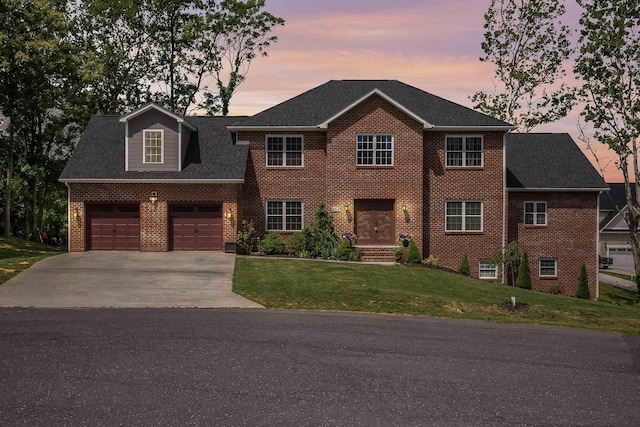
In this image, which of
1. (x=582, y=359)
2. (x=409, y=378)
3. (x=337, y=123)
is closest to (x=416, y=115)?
(x=337, y=123)

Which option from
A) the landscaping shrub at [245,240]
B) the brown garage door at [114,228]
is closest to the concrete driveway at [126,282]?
the landscaping shrub at [245,240]

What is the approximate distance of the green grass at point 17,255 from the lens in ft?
80.0

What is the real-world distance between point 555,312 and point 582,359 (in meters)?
9.18

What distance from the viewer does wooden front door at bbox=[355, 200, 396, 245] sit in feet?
107

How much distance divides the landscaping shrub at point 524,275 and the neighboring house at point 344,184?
48.2 inches

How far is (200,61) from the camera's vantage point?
49.9m

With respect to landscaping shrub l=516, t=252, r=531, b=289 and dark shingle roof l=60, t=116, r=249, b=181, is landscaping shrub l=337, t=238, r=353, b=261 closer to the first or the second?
dark shingle roof l=60, t=116, r=249, b=181

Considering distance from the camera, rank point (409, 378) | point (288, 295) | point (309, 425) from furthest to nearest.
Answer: point (288, 295) → point (409, 378) → point (309, 425)

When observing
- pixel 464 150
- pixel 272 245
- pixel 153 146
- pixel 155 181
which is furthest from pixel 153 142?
pixel 464 150

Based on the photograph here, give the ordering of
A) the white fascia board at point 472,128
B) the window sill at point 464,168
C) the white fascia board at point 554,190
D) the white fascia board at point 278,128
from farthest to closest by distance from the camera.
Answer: the white fascia board at point 554,190
the window sill at point 464,168
the white fascia board at point 278,128
the white fascia board at point 472,128

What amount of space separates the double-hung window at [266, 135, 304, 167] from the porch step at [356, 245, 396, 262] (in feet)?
18.3

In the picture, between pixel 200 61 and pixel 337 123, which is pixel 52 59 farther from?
pixel 337 123

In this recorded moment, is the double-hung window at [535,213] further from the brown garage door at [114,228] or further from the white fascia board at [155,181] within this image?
the brown garage door at [114,228]

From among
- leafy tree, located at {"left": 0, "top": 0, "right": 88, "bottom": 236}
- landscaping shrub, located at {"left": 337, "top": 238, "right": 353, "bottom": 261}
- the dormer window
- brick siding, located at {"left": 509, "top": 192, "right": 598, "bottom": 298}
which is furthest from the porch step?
leafy tree, located at {"left": 0, "top": 0, "right": 88, "bottom": 236}
